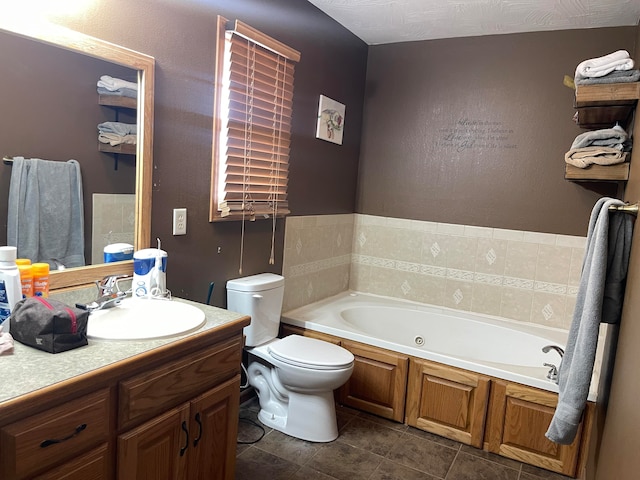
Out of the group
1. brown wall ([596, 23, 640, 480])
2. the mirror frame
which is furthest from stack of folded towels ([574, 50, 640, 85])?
the mirror frame

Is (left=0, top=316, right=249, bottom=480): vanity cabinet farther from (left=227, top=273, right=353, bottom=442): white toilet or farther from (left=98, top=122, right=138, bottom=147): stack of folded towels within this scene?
(left=98, top=122, right=138, bottom=147): stack of folded towels

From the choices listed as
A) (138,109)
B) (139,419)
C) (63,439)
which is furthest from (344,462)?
(138,109)

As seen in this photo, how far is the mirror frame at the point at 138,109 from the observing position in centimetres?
158

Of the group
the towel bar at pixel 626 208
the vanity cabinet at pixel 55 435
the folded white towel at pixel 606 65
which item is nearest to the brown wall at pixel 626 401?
the towel bar at pixel 626 208

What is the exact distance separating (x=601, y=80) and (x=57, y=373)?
264 cm

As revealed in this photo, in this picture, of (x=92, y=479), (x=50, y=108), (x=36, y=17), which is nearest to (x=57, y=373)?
(x=92, y=479)

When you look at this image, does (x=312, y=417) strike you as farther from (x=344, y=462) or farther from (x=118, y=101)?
(x=118, y=101)

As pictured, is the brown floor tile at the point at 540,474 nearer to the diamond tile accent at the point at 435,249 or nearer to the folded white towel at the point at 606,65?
the diamond tile accent at the point at 435,249

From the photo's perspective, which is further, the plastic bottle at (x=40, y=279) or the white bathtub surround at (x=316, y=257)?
the white bathtub surround at (x=316, y=257)

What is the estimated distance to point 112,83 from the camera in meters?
1.82

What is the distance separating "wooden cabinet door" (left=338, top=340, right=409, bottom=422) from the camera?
9.09 feet

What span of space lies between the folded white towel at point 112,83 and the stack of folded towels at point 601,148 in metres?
2.42

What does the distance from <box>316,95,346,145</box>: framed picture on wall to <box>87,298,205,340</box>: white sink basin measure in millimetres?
1749

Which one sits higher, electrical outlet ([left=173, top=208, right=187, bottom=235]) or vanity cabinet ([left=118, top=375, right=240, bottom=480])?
electrical outlet ([left=173, top=208, right=187, bottom=235])
